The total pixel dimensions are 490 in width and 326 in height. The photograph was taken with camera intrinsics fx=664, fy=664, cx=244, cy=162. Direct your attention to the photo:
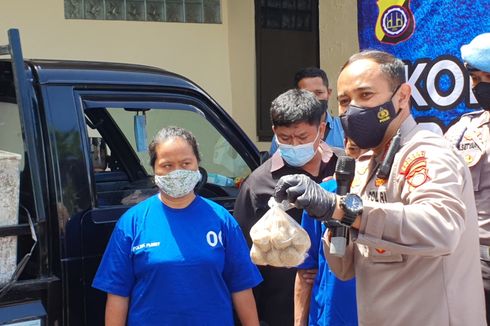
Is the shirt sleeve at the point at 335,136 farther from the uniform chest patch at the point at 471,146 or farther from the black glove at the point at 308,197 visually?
the black glove at the point at 308,197

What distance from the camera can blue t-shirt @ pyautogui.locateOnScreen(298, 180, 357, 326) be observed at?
8.09 ft

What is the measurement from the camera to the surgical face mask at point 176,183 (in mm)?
2570

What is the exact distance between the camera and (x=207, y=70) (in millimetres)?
7121

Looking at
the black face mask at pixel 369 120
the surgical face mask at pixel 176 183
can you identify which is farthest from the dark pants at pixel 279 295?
the black face mask at pixel 369 120

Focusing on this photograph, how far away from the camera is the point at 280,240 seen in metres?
1.91

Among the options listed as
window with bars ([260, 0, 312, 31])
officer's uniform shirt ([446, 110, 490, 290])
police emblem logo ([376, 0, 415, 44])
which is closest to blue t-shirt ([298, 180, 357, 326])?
officer's uniform shirt ([446, 110, 490, 290])

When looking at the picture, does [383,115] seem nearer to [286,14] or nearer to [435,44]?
[435,44]

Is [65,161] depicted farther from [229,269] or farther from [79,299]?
[229,269]

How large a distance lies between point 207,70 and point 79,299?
4.75 metres

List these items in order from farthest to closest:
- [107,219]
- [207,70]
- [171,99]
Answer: [207,70], [171,99], [107,219]

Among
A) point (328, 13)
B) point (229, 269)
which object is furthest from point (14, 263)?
point (328, 13)

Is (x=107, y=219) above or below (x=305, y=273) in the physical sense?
above

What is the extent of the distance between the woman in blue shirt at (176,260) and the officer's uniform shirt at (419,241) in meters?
0.69

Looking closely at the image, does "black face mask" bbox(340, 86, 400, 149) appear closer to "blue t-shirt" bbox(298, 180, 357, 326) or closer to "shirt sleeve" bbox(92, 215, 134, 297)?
"blue t-shirt" bbox(298, 180, 357, 326)
